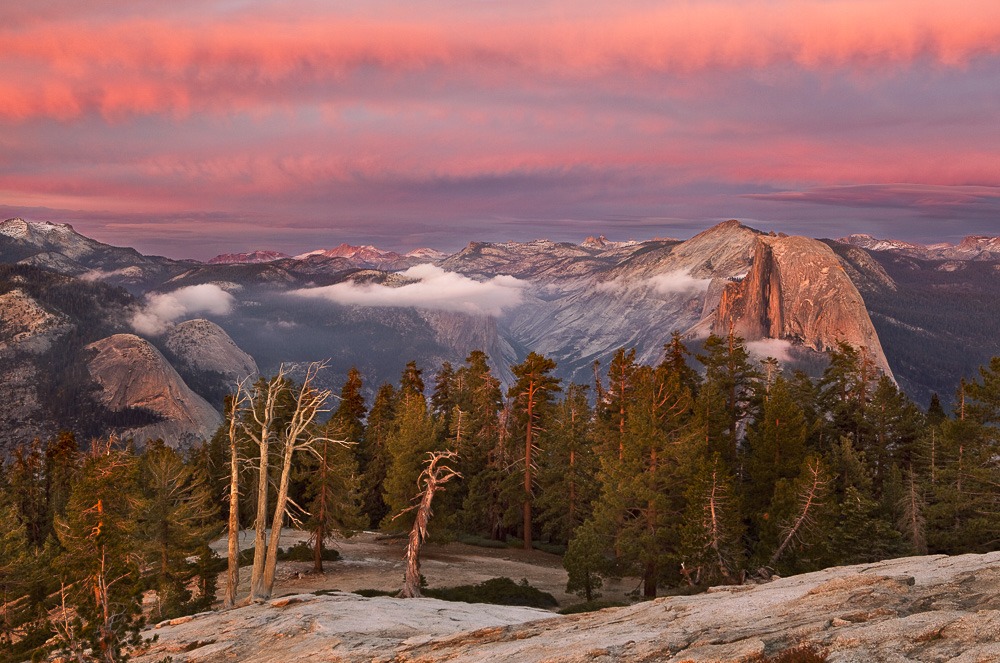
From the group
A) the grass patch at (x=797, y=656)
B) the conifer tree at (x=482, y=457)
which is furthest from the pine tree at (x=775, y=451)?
the grass patch at (x=797, y=656)

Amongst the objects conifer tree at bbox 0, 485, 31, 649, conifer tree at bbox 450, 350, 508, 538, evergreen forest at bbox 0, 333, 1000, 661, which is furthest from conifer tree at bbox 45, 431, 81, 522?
conifer tree at bbox 450, 350, 508, 538

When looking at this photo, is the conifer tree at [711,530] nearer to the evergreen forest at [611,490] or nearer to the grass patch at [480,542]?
the evergreen forest at [611,490]

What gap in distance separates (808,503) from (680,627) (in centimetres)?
2108

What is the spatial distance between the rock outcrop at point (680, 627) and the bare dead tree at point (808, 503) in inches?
502

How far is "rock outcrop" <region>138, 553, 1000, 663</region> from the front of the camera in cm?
1008

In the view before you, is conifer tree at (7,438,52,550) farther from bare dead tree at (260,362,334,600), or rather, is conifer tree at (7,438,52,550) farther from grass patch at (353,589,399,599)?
bare dead tree at (260,362,334,600)

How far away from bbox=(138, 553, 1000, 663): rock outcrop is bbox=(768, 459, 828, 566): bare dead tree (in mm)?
12738

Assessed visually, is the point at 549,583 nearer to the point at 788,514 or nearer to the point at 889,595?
the point at 788,514

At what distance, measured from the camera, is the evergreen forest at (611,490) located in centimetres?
2503

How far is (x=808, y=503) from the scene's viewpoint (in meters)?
30.5

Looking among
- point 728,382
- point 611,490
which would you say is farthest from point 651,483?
point 728,382

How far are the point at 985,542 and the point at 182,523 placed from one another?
42.1m

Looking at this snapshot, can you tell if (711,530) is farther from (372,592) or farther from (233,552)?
(233,552)

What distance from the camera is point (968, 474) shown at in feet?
111
